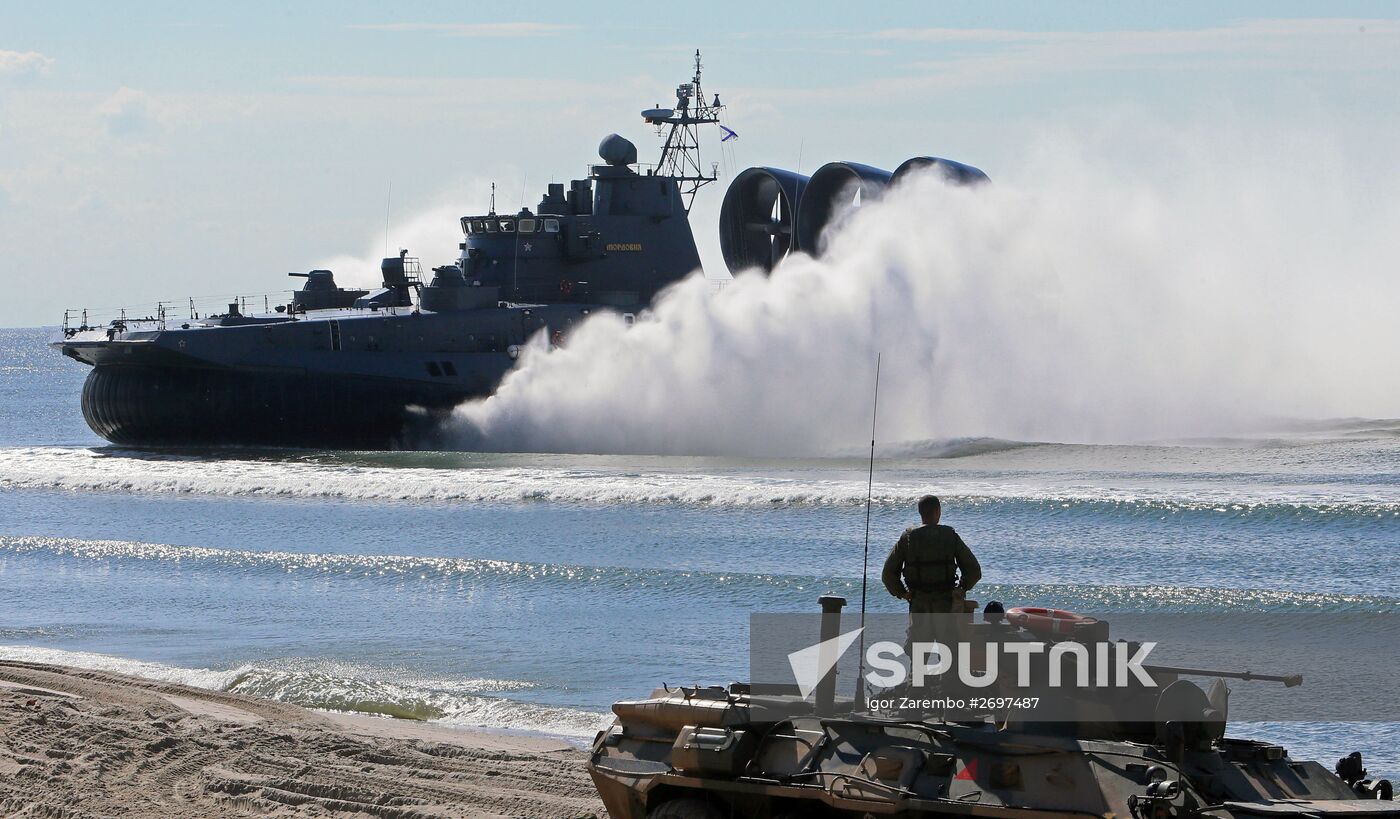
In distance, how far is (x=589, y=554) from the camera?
18.2m

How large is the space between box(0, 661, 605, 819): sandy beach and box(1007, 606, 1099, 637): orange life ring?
8.55 feet

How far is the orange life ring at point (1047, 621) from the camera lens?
243 inches

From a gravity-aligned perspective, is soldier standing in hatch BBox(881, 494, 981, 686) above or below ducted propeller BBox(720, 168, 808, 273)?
below

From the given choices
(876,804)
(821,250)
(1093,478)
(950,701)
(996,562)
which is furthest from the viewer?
(821,250)

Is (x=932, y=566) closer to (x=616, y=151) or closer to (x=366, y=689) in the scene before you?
(x=366, y=689)

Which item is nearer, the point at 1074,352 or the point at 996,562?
the point at 996,562

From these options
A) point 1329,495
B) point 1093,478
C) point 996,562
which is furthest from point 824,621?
point 1093,478

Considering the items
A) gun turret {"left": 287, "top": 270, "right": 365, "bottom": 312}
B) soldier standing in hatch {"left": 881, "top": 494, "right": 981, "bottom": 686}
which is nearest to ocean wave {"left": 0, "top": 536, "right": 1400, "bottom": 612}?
soldier standing in hatch {"left": 881, "top": 494, "right": 981, "bottom": 686}

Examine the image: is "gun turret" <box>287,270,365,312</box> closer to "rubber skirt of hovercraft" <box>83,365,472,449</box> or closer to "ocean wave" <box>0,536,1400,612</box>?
"rubber skirt of hovercraft" <box>83,365,472,449</box>

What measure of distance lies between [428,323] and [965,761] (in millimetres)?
25443

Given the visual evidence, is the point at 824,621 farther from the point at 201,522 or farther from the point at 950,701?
Answer: the point at 201,522

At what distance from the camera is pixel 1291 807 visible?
210 inches

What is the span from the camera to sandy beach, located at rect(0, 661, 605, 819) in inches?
318

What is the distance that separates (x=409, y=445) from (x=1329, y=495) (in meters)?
16.9
